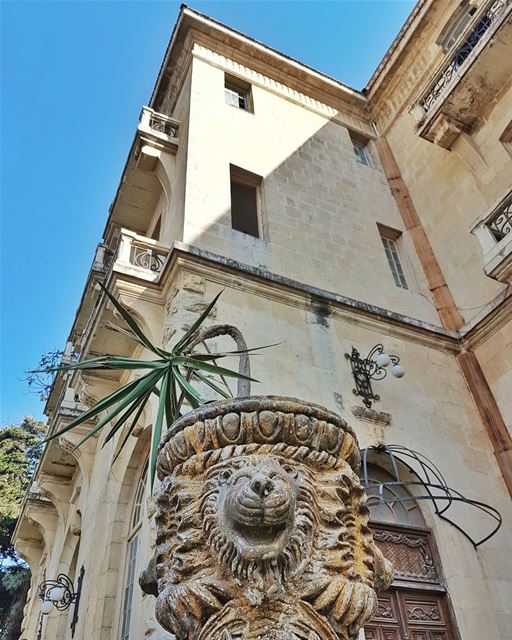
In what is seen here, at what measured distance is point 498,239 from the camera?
27.9 feet

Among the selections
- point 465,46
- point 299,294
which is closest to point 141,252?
point 299,294

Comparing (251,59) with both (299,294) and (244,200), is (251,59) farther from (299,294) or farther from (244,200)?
(299,294)

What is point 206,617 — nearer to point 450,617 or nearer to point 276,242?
point 450,617

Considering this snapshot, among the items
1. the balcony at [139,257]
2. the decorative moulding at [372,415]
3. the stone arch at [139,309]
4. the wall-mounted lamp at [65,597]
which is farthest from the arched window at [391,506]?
the wall-mounted lamp at [65,597]

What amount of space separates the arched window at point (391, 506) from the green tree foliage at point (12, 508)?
17.7 metres

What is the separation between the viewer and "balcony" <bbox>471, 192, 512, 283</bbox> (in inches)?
314

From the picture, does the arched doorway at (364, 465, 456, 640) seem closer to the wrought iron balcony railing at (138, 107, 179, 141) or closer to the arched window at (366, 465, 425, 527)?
the arched window at (366, 465, 425, 527)

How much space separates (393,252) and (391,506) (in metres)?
6.10

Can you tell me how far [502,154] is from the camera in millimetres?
9664

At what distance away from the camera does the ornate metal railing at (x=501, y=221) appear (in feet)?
27.1

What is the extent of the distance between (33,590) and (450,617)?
1222 centimetres

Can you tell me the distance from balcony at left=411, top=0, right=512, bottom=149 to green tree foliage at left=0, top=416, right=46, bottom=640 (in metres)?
18.9

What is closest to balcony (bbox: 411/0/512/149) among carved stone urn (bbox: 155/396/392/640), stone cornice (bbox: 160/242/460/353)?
stone cornice (bbox: 160/242/460/353)

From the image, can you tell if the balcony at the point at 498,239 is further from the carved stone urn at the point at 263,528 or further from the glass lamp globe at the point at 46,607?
the glass lamp globe at the point at 46,607
